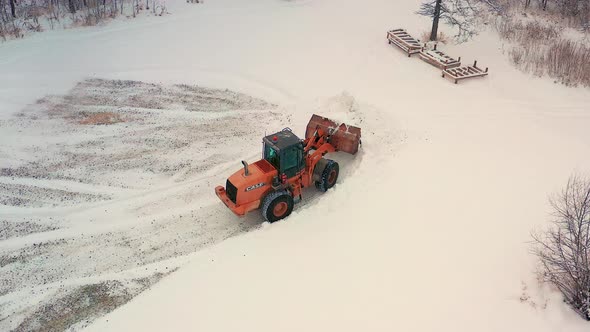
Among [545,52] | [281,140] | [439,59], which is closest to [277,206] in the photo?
[281,140]

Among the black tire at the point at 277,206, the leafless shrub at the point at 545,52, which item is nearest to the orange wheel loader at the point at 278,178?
the black tire at the point at 277,206

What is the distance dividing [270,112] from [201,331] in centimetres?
800

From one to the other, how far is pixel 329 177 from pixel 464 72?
25.5 ft

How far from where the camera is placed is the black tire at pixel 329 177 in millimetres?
10953

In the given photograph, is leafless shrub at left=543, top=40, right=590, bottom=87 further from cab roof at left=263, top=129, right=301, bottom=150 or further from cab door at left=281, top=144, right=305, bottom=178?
cab roof at left=263, top=129, right=301, bottom=150

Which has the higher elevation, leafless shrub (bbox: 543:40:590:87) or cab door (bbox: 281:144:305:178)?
leafless shrub (bbox: 543:40:590:87)

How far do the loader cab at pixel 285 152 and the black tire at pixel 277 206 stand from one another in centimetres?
49

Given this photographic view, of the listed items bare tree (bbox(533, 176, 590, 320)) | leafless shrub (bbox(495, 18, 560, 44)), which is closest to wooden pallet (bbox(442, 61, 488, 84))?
leafless shrub (bbox(495, 18, 560, 44))

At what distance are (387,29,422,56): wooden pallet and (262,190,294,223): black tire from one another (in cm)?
968

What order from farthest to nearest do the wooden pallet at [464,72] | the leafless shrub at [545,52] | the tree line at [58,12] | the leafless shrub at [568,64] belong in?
the tree line at [58,12]
the leafless shrub at [545,52]
the wooden pallet at [464,72]
the leafless shrub at [568,64]

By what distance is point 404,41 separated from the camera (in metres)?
17.8

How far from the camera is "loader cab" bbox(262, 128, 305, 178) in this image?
9.96m

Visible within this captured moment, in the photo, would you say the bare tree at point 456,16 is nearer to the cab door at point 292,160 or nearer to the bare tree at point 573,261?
the cab door at point 292,160

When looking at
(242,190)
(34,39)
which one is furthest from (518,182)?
(34,39)
